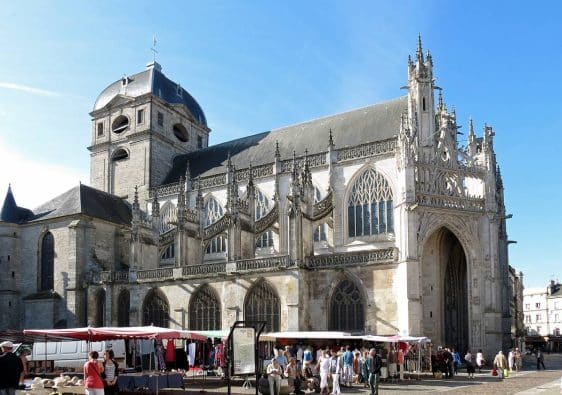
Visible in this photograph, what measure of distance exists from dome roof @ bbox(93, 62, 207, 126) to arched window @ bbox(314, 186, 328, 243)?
16370 mm

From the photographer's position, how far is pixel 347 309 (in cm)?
2700

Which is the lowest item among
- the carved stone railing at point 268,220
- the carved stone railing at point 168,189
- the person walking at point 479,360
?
the person walking at point 479,360

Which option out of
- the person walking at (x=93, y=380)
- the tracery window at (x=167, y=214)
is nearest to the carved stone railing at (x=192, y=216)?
the tracery window at (x=167, y=214)

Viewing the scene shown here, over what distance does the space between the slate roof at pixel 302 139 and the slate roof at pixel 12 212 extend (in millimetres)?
8759

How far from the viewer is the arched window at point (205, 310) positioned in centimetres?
3020

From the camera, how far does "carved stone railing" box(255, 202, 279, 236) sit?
32.2m

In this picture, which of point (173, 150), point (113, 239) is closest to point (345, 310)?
point (113, 239)

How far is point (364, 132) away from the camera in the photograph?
34.2 m

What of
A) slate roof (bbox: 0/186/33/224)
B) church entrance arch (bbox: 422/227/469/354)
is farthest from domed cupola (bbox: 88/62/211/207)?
church entrance arch (bbox: 422/227/469/354)

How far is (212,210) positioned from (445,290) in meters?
14.9

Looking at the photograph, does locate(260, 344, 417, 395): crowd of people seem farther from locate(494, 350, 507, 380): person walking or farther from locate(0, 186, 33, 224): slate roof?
locate(0, 186, 33, 224): slate roof

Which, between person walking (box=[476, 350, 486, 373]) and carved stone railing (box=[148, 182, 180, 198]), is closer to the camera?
person walking (box=[476, 350, 486, 373])

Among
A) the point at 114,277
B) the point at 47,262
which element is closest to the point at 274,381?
the point at 114,277

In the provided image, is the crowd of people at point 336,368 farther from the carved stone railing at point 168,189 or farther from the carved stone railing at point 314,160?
the carved stone railing at point 168,189
